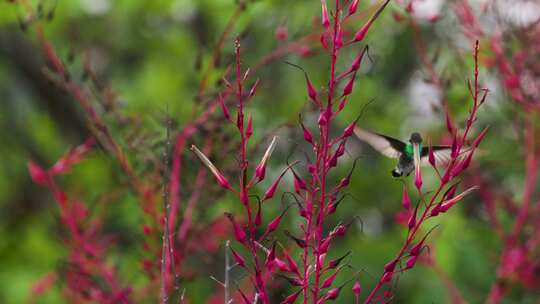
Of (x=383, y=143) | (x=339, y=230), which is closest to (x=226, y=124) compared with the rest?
(x=383, y=143)

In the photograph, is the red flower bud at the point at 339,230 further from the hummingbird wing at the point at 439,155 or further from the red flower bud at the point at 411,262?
the hummingbird wing at the point at 439,155

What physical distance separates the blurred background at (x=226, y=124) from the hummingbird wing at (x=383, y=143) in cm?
11

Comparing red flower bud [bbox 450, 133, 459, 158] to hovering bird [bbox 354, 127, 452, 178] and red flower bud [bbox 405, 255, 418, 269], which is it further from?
hovering bird [bbox 354, 127, 452, 178]

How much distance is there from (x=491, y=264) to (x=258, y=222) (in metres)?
1.77

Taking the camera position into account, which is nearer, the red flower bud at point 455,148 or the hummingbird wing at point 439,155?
the red flower bud at point 455,148

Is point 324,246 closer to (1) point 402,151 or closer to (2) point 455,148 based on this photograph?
(2) point 455,148

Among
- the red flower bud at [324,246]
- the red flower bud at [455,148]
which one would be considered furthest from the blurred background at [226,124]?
the red flower bud at [324,246]

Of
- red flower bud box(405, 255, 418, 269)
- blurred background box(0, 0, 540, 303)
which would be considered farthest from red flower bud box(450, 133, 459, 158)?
blurred background box(0, 0, 540, 303)

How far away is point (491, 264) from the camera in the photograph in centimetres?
294

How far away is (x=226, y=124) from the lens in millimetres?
2309

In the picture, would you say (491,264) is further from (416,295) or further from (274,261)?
(274,261)

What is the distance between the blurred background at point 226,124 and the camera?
2.31m

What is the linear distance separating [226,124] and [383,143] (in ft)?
1.97

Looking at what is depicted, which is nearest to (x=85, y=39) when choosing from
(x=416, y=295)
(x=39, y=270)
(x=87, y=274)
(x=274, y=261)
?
(x=39, y=270)
